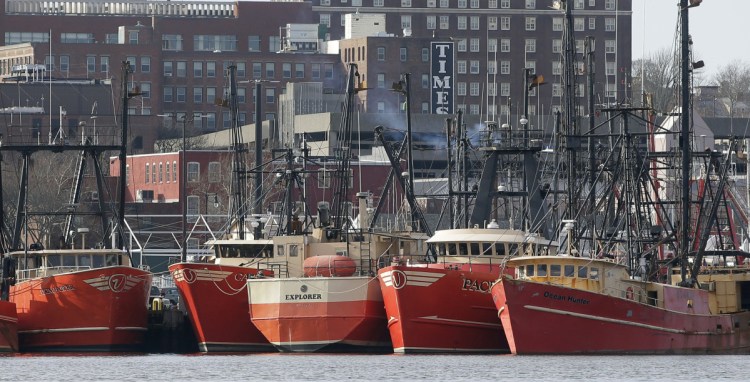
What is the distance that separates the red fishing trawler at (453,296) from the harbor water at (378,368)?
3.96 feet

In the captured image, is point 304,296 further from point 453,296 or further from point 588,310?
point 588,310

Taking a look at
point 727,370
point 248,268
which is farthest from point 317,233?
point 727,370

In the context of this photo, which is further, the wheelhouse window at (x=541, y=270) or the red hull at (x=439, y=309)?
the red hull at (x=439, y=309)

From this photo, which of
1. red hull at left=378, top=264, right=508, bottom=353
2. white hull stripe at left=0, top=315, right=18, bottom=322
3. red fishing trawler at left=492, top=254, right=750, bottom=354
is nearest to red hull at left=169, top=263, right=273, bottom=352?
white hull stripe at left=0, top=315, right=18, bottom=322

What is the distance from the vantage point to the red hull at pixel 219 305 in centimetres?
9862

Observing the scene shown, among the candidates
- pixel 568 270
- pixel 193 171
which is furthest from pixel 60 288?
pixel 193 171

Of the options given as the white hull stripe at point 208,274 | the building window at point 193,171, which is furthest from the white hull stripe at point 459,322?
the building window at point 193,171

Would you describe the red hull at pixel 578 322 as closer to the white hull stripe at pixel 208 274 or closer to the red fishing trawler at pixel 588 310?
the red fishing trawler at pixel 588 310

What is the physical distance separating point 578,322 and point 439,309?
656 cm

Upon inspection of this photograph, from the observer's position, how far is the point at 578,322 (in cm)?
8750

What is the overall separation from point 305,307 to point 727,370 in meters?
20.3

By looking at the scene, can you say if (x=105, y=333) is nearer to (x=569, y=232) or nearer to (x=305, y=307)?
(x=305, y=307)

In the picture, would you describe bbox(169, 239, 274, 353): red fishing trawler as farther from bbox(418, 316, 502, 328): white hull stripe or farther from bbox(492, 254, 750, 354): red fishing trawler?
bbox(492, 254, 750, 354): red fishing trawler

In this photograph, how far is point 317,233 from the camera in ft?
334
